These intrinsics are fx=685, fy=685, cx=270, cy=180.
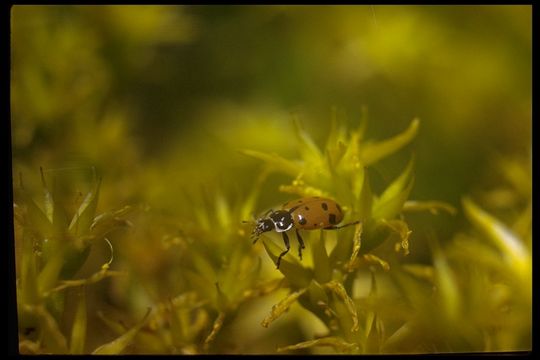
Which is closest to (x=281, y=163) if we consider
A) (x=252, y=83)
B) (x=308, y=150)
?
(x=308, y=150)

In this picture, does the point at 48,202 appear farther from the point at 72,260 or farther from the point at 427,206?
the point at 427,206

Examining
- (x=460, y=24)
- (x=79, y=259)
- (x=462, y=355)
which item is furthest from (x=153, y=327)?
(x=460, y=24)

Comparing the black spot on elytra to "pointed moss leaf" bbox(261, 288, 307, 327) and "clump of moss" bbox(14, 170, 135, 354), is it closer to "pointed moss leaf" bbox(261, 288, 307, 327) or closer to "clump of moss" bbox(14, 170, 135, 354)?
"pointed moss leaf" bbox(261, 288, 307, 327)

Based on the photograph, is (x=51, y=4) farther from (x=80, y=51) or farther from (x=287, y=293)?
(x=287, y=293)

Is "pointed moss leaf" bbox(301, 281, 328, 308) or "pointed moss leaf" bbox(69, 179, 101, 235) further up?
"pointed moss leaf" bbox(69, 179, 101, 235)

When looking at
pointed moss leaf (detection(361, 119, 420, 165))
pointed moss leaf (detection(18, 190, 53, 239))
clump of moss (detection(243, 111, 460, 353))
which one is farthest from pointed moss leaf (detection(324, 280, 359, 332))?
pointed moss leaf (detection(18, 190, 53, 239))

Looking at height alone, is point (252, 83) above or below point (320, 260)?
above
